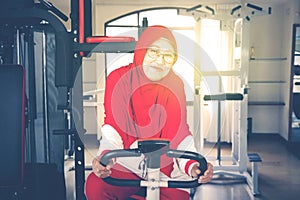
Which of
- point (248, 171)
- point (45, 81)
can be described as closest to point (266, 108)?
point (248, 171)

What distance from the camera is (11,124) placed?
1.61m

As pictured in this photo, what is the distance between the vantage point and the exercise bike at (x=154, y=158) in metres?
1.17

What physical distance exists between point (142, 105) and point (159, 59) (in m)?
0.22

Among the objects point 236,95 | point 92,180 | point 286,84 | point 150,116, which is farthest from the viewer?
point 286,84

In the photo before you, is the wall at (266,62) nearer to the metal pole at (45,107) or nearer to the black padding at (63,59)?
the metal pole at (45,107)

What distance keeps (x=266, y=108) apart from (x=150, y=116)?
527 centimetres

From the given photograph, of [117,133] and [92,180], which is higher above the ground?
[117,133]

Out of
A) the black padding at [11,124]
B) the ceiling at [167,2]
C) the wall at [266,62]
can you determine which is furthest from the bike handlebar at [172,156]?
the ceiling at [167,2]

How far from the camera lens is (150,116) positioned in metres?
1.72

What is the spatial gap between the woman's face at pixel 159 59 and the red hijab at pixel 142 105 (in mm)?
23

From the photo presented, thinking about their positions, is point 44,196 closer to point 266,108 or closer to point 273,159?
point 273,159

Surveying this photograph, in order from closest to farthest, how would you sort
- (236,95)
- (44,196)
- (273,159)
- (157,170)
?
(157,170)
(44,196)
(236,95)
(273,159)

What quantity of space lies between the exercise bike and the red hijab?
36 cm

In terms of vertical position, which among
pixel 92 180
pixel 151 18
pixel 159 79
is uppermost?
pixel 151 18
